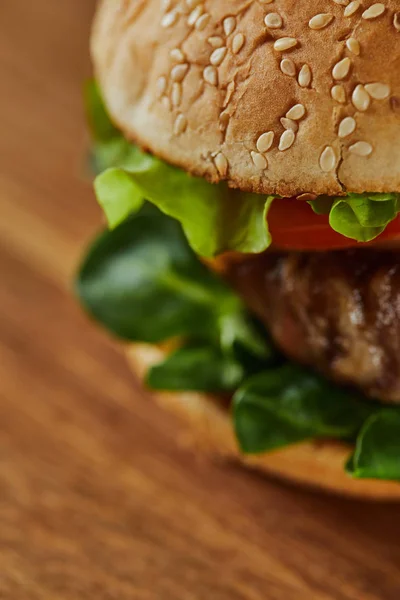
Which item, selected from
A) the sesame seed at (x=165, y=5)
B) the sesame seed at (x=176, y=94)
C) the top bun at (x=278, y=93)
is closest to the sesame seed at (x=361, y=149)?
the top bun at (x=278, y=93)

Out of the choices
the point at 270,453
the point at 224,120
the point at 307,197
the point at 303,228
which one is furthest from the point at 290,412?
the point at 224,120

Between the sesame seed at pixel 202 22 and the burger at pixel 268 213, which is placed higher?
the sesame seed at pixel 202 22

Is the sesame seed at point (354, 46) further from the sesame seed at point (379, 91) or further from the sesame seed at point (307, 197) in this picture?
the sesame seed at point (307, 197)

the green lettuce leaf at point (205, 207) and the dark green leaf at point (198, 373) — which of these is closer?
the green lettuce leaf at point (205, 207)

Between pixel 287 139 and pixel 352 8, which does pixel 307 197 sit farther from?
pixel 352 8

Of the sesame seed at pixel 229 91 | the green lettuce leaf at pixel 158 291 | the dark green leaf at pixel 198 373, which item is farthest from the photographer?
→ the green lettuce leaf at pixel 158 291

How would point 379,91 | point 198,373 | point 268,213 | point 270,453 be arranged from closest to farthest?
point 379,91, point 268,213, point 270,453, point 198,373

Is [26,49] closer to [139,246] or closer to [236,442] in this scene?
[139,246]
